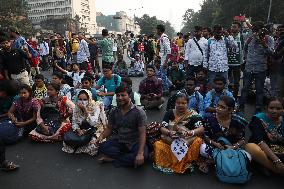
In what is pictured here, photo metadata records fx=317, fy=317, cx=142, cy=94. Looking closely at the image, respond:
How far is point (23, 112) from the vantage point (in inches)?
242

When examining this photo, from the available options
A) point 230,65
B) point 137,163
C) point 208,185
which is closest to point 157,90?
point 230,65

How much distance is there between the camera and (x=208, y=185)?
4227mm

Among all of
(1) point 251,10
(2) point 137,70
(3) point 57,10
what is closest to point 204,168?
(2) point 137,70

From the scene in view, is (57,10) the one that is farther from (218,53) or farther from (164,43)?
(218,53)

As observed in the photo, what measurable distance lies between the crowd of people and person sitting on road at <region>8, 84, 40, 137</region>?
0.02 metres

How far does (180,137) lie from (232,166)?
32.6 inches

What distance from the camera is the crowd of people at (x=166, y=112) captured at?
4.55 metres

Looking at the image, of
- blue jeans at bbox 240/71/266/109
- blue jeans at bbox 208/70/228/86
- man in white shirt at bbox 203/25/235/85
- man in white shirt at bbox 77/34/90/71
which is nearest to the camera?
blue jeans at bbox 240/71/266/109

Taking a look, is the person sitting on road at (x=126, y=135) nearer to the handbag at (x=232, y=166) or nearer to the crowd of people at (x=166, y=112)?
the crowd of people at (x=166, y=112)

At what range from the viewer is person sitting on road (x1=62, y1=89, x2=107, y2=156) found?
5387mm

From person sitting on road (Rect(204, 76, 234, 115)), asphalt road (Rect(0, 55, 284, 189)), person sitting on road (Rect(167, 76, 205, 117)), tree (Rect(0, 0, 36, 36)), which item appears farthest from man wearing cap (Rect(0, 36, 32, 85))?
tree (Rect(0, 0, 36, 36))

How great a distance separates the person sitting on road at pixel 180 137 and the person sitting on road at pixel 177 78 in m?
5.37

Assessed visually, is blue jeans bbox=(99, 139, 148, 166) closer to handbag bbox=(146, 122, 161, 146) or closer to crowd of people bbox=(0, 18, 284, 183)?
→ crowd of people bbox=(0, 18, 284, 183)

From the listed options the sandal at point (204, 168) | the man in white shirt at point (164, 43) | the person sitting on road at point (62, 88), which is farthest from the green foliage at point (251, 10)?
the sandal at point (204, 168)
